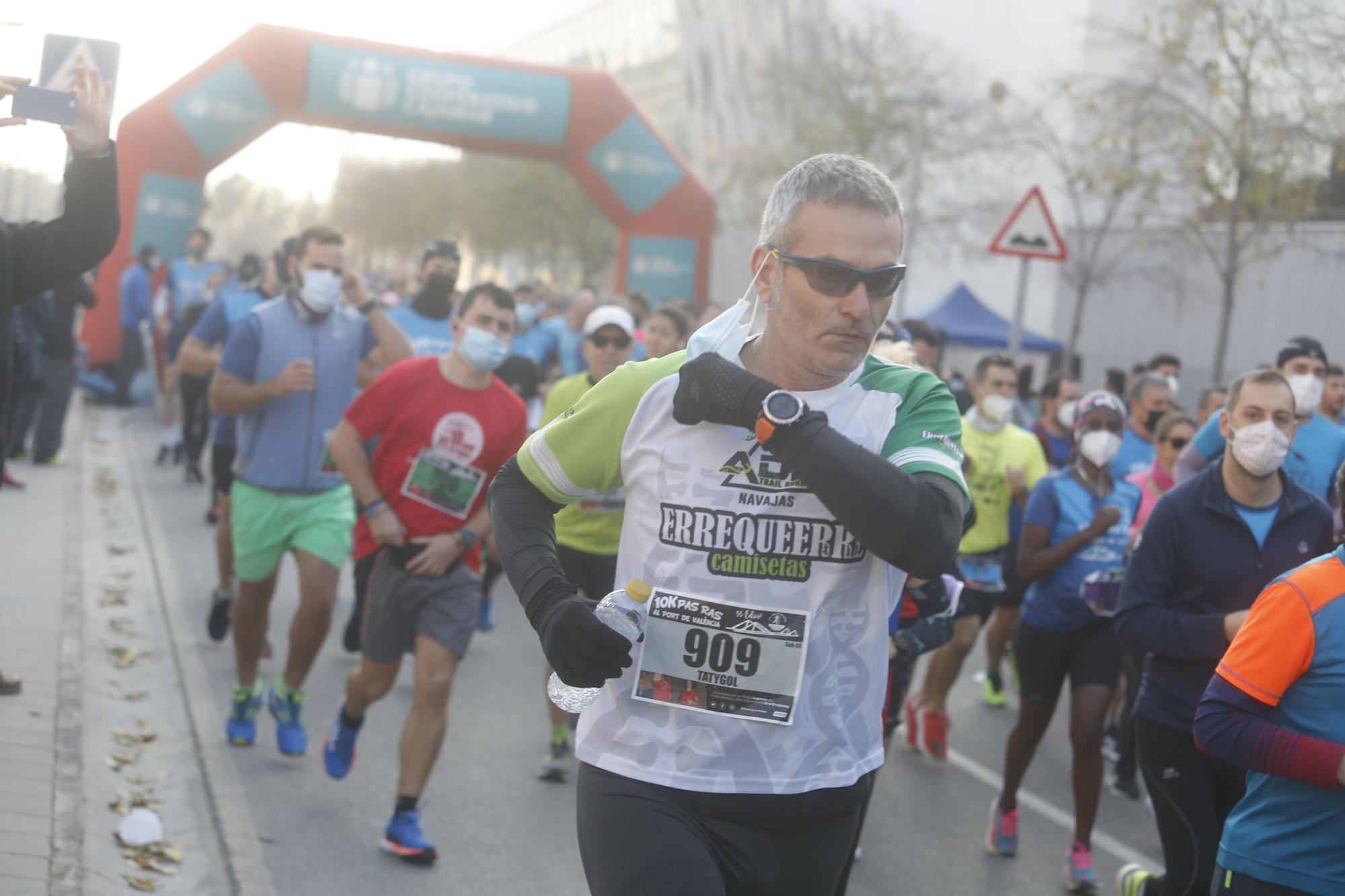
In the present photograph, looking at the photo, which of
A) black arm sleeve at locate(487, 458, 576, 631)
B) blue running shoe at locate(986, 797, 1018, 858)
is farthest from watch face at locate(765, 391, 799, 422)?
blue running shoe at locate(986, 797, 1018, 858)

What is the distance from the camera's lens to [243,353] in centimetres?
691

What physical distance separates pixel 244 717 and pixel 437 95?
1694 cm

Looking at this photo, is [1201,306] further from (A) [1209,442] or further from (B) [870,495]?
(B) [870,495]

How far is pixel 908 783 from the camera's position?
7.23m

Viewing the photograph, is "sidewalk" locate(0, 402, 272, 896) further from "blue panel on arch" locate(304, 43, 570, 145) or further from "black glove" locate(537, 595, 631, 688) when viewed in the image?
"blue panel on arch" locate(304, 43, 570, 145)

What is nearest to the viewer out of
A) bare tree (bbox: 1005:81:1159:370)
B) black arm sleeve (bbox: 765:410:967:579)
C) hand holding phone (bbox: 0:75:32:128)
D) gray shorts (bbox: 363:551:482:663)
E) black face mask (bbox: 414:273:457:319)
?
black arm sleeve (bbox: 765:410:967:579)

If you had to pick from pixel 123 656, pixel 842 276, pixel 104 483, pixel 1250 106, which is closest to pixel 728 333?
pixel 842 276

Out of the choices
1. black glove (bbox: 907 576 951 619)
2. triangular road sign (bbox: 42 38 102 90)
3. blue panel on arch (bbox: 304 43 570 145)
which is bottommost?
black glove (bbox: 907 576 951 619)

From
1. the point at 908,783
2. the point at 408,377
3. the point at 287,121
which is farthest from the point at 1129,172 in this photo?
the point at 408,377

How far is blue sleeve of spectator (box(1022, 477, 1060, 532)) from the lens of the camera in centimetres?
643

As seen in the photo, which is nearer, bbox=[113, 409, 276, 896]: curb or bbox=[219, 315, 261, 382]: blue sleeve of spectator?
bbox=[113, 409, 276, 896]: curb

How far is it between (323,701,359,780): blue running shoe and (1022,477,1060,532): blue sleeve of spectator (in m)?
3.03

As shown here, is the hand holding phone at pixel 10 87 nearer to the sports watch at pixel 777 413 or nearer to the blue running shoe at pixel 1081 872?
the sports watch at pixel 777 413

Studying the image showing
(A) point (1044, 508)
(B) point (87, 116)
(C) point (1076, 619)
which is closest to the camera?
(B) point (87, 116)
